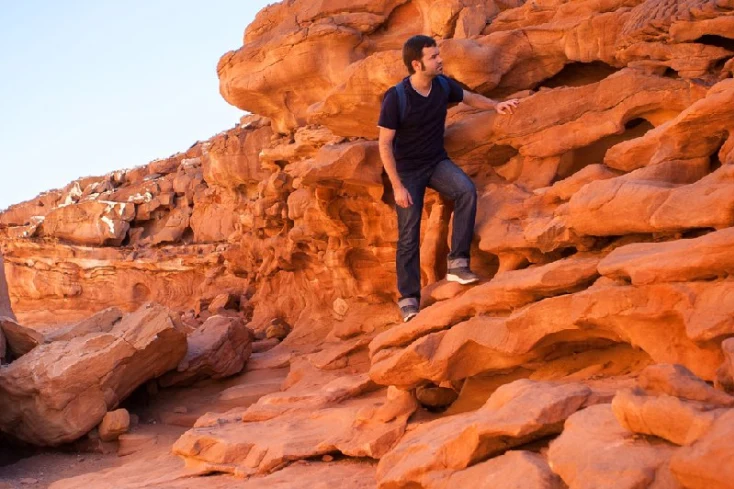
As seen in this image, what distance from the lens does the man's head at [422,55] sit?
518 cm

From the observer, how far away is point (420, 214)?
18.3 feet

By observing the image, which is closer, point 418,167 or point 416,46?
point 416,46

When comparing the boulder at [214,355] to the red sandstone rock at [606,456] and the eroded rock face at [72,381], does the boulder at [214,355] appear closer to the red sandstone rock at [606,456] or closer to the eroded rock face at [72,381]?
the eroded rock face at [72,381]

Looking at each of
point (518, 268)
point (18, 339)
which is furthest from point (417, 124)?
point (18, 339)

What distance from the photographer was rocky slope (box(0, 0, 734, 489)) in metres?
3.36

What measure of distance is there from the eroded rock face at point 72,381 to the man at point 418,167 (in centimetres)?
434

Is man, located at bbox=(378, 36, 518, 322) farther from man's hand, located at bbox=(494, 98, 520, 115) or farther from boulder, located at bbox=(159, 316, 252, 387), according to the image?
boulder, located at bbox=(159, 316, 252, 387)

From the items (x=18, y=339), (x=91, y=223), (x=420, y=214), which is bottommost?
(x=18, y=339)

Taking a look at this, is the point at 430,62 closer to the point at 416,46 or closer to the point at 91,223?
the point at 416,46

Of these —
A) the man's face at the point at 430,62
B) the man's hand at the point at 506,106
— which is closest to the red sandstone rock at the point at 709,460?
the man's face at the point at 430,62

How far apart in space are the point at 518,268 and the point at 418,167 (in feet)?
3.76

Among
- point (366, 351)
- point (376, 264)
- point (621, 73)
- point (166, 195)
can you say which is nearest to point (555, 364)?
point (621, 73)

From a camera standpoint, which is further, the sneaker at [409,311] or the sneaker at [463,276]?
the sneaker at [409,311]

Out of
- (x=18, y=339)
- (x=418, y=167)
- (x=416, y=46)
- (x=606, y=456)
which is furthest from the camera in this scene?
(x=18, y=339)
